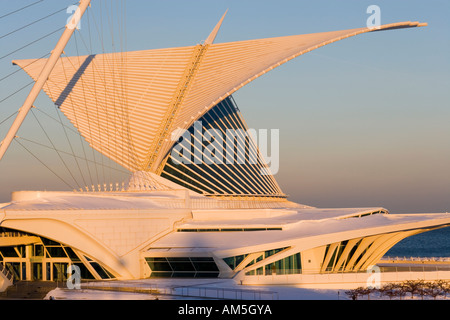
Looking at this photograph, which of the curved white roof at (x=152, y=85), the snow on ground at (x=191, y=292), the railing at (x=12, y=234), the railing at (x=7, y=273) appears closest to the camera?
the snow on ground at (x=191, y=292)

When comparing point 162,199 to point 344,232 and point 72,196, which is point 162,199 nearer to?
point 72,196

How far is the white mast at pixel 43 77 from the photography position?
41.8 metres

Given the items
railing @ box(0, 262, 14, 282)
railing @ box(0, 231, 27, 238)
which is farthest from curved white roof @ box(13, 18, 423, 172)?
railing @ box(0, 262, 14, 282)

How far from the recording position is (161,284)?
136 feet

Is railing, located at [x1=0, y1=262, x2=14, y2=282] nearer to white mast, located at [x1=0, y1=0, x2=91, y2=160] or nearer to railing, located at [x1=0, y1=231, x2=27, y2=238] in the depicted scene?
railing, located at [x1=0, y1=231, x2=27, y2=238]

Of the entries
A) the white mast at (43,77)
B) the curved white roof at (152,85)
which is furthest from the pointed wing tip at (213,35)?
the white mast at (43,77)

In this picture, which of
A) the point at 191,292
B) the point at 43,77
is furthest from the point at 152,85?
the point at 191,292

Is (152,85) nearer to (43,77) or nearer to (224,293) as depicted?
(43,77)

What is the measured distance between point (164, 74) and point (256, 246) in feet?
72.7

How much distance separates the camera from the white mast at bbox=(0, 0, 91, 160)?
4184cm

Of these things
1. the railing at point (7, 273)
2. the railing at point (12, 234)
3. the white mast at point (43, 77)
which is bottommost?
the railing at point (7, 273)

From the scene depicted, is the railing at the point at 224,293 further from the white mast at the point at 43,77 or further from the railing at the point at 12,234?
the railing at the point at 12,234

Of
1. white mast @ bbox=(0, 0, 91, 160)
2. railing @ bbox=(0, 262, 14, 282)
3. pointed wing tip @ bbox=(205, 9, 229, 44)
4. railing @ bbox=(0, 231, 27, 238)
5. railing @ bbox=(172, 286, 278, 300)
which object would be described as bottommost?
railing @ bbox=(172, 286, 278, 300)

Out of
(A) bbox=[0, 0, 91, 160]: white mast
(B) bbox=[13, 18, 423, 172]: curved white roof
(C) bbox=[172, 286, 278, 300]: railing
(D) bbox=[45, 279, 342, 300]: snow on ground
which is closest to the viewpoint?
(D) bbox=[45, 279, 342, 300]: snow on ground
